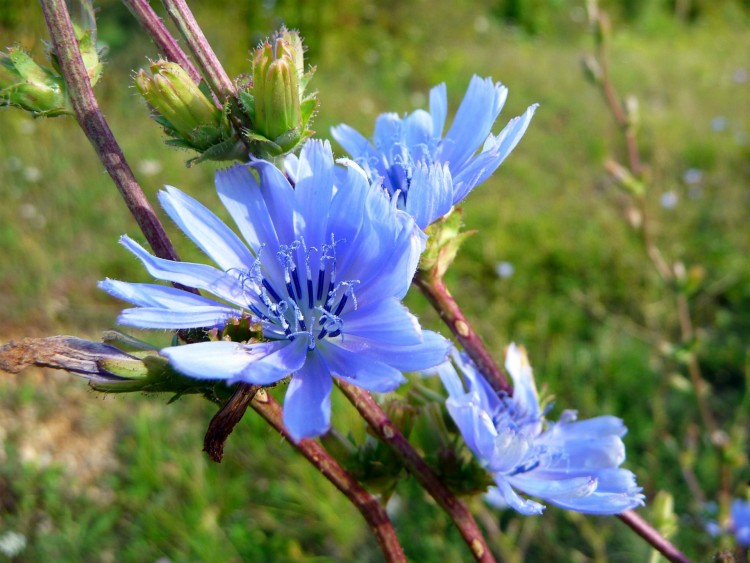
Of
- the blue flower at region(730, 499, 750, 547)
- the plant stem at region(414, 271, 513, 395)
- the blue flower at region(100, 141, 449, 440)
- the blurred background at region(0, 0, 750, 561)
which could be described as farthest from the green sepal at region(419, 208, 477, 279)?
the blue flower at region(730, 499, 750, 547)

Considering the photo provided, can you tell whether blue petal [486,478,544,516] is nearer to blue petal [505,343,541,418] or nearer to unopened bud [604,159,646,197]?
blue petal [505,343,541,418]

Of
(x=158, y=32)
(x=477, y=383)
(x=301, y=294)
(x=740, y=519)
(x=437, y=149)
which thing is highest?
(x=158, y=32)

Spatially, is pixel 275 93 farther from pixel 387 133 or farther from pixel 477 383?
pixel 477 383

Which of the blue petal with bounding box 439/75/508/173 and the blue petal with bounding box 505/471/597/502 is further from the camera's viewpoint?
the blue petal with bounding box 439/75/508/173

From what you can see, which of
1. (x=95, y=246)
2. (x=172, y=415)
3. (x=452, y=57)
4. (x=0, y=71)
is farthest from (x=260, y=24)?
(x=0, y=71)

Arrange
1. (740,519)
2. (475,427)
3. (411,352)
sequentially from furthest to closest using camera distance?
(740,519), (475,427), (411,352)

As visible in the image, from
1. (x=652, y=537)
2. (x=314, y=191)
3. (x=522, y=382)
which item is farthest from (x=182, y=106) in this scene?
(x=652, y=537)

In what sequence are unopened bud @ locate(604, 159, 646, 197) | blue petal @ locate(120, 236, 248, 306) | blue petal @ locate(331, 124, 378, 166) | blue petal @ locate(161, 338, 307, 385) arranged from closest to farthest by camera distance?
1. blue petal @ locate(161, 338, 307, 385)
2. blue petal @ locate(120, 236, 248, 306)
3. blue petal @ locate(331, 124, 378, 166)
4. unopened bud @ locate(604, 159, 646, 197)
